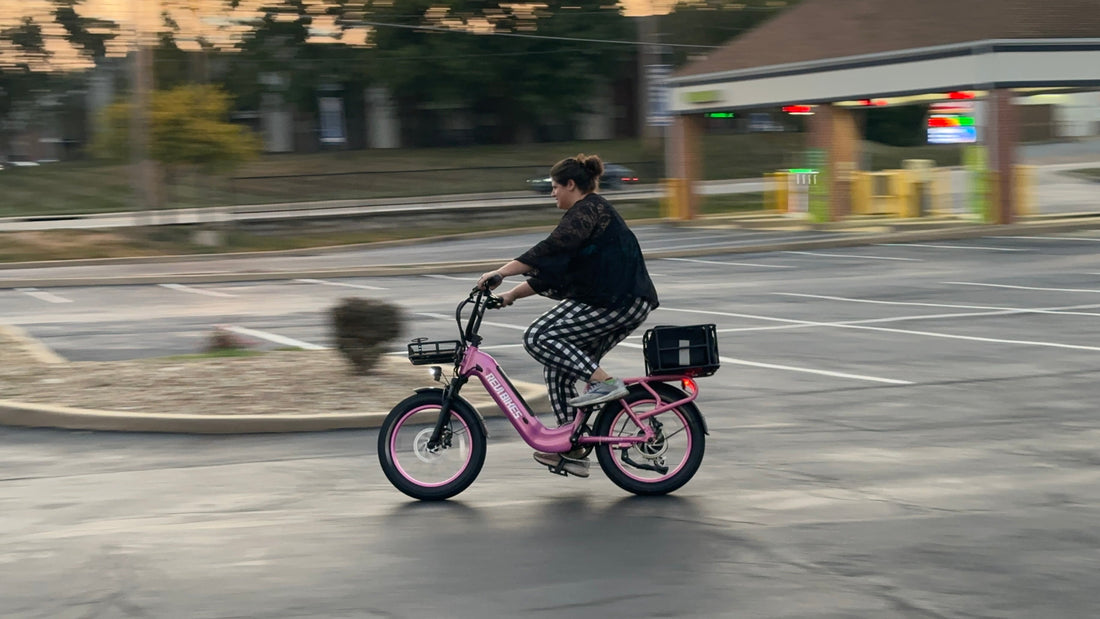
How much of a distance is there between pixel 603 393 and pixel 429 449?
96cm

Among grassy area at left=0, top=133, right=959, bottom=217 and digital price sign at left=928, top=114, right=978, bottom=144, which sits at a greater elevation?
digital price sign at left=928, top=114, right=978, bottom=144

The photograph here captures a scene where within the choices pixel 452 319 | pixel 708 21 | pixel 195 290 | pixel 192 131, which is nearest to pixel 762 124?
pixel 708 21

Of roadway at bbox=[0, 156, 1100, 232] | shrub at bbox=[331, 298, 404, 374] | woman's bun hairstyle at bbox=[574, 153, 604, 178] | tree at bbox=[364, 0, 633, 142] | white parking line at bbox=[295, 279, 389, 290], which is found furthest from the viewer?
tree at bbox=[364, 0, 633, 142]

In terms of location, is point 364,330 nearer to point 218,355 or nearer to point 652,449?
point 218,355

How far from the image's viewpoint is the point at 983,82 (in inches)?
1277

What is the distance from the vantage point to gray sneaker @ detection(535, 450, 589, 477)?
26.0 feet

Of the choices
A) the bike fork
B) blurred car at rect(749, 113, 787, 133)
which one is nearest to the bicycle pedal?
the bike fork

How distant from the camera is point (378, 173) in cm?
6019

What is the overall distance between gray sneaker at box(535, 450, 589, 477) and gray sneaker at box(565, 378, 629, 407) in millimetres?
340

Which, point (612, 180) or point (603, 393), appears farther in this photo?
point (612, 180)

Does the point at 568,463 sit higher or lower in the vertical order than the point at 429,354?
lower

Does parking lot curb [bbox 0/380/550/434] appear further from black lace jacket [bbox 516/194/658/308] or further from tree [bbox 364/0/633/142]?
tree [bbox 364/0/633/142]

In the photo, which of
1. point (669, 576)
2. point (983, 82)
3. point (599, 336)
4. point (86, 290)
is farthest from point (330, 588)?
point (983, 82)

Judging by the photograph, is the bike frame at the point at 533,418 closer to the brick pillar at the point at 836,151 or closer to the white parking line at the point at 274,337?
the white parking line at the point at 274,337
